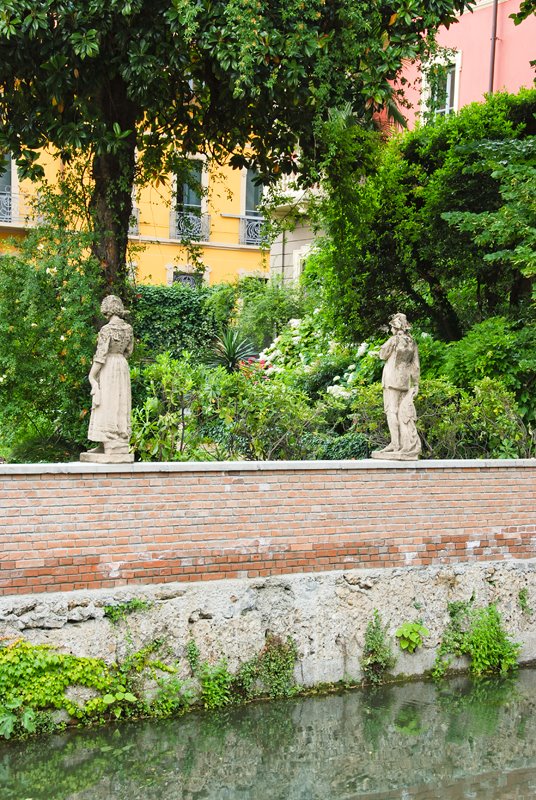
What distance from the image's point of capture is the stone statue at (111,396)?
8.75 metres

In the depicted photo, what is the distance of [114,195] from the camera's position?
12906 mm

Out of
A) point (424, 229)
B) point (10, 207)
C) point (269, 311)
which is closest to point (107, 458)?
point (424, 229)

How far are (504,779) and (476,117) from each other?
1108 cm

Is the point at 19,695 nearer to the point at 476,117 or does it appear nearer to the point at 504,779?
the point at 504,779

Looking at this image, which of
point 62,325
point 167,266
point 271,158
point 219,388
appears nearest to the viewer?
point 219,388

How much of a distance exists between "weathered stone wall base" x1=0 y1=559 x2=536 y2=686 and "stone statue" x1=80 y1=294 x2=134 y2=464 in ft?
4.26

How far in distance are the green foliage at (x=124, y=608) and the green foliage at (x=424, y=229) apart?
7.83m

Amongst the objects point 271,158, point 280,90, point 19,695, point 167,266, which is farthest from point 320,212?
point 167,266

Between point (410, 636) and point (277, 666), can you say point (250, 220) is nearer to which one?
point (410, 636)

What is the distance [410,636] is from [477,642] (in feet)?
2.99

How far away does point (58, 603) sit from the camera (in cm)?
830

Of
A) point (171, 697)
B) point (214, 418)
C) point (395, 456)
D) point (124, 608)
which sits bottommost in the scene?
point (171, 697)

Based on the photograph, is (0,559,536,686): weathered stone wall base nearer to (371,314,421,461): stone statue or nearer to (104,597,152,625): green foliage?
(104,597,152,625): green foliage

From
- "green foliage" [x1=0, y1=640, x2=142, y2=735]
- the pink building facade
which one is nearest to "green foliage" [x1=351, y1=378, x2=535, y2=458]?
"green foliage" [x1=0, y1=640, x2=142, y2=735]
